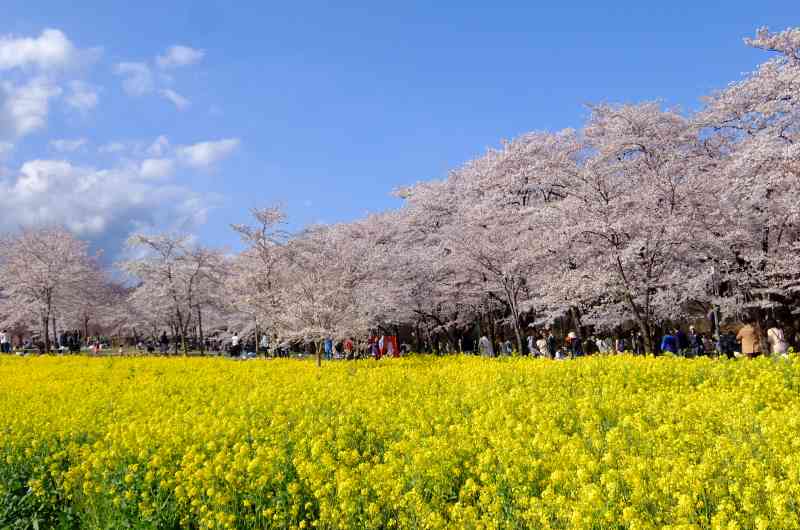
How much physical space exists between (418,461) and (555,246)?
2199cm

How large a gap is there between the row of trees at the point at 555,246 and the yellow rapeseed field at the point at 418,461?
1257 centimetres

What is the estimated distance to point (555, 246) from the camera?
26359 millimetres

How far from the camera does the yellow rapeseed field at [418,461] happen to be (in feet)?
15.3

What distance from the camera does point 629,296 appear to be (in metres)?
21.9

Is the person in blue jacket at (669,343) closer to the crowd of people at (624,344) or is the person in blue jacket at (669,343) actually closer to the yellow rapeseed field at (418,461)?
the crowd of people at (624,344)

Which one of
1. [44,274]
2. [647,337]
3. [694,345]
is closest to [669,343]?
[647,337]

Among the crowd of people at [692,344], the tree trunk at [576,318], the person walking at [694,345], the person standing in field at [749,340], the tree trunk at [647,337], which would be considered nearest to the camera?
the tree trunk at [647,337]

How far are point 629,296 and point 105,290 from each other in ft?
210

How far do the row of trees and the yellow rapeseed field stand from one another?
41.3 feet

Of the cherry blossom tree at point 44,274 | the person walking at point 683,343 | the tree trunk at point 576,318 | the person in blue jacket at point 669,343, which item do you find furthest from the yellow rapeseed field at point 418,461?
the cherry blossom tree at point 44,274

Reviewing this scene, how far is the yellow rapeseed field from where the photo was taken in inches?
184

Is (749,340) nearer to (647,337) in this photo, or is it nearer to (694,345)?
(694,345)

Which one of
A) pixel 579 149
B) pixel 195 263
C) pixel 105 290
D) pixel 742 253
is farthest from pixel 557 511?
pixel 105 290

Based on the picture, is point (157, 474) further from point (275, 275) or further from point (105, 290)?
point (105, 290)
